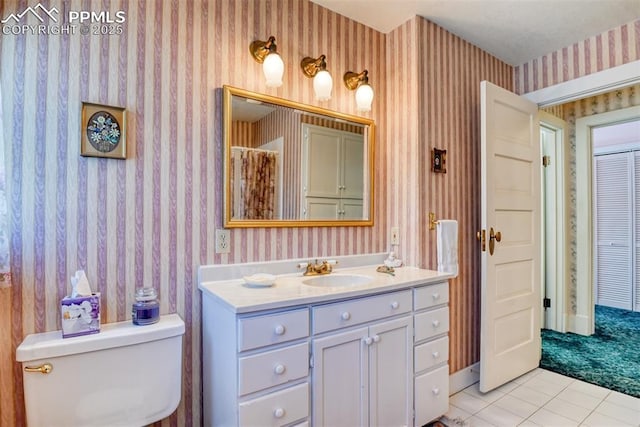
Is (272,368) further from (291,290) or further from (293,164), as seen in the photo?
(293,164)

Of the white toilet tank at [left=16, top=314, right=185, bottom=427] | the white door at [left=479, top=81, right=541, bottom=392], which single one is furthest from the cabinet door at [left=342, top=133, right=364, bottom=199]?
the white toilet tank at [left=16, top=314, right=185, bottom=427]

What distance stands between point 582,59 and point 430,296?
211 centimetres

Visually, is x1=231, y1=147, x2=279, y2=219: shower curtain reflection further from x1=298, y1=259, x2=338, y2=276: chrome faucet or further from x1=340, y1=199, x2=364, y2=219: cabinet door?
x1=340, y1=199, x2=364, y2=219: cabinet door

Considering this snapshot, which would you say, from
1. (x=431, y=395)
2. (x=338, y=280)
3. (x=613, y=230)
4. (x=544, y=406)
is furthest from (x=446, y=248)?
(x=613, y=230)

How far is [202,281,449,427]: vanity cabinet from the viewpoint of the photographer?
128 centimetres

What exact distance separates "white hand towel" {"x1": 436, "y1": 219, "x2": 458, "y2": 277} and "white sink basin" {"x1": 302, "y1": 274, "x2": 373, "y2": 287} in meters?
0.56

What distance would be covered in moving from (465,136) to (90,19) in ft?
7.57

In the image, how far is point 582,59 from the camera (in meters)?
2.42

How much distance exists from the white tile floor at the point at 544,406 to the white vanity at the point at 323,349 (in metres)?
0.29

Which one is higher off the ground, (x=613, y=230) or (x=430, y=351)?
(x=613, y=230)

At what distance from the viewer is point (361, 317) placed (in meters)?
1.55

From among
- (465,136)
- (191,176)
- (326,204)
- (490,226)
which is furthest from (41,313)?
(465,136)

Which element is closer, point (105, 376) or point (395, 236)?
point (105, 376)

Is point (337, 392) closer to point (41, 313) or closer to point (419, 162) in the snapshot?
point (41, 313)
